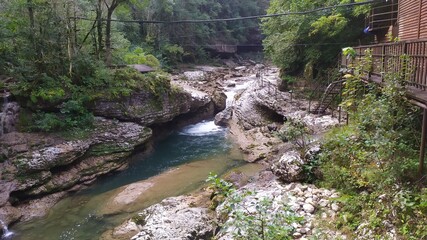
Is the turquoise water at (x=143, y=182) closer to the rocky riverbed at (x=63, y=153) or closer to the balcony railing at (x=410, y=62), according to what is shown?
the rocky riverbed at (x=63, y=153)

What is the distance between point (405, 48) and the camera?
736cm

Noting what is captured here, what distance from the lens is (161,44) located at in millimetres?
37656

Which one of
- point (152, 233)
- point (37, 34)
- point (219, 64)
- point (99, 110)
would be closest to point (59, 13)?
point (37, 34)

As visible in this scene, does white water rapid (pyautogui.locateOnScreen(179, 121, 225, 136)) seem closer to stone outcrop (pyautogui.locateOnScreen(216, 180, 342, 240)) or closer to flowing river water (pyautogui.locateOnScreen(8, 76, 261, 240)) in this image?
flowing river water (pyautogui.locateOnScreen(8, 76, 261, 240))

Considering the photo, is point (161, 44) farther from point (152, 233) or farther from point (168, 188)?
point (152, 233)

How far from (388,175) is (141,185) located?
29.8 feet

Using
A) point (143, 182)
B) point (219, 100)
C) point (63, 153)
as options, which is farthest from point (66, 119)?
point (219, 100)

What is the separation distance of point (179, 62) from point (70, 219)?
32.6m

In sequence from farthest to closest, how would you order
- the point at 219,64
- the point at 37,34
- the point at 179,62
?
the point at 219,64
the point at 179,62
the point at 37,34

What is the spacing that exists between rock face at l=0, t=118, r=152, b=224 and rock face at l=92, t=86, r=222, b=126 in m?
0.73

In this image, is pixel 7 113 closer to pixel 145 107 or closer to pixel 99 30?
pixel 145 107

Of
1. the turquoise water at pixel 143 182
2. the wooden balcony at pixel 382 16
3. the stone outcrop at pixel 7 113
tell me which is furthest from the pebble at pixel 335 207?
the stone outcrop at pixel 7 113

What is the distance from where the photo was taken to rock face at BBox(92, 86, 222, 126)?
15875mm

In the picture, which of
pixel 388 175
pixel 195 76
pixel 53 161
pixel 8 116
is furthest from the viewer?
pixel 195 76
